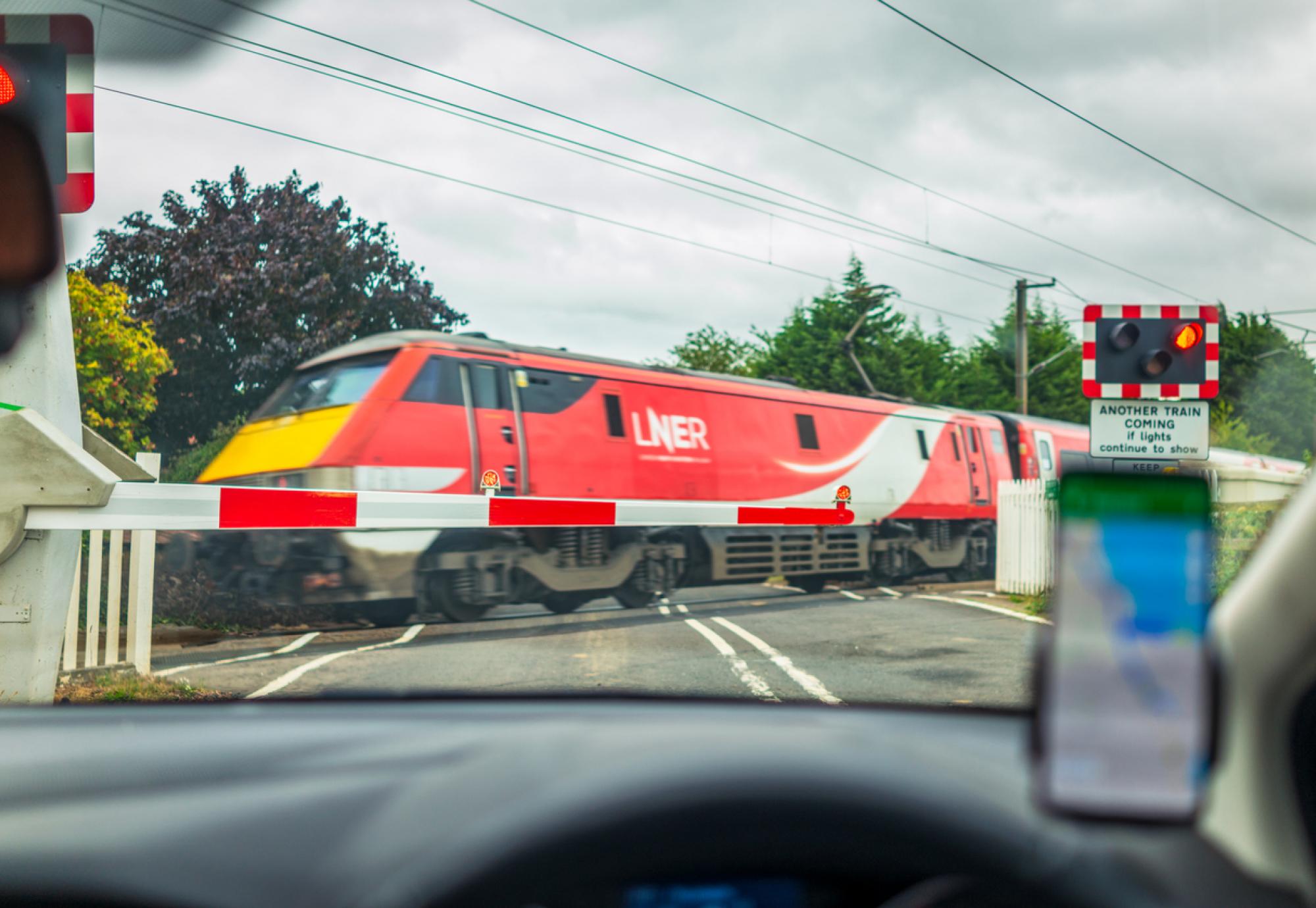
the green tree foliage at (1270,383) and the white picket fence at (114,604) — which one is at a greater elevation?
the green tree foliage at (1270,383)

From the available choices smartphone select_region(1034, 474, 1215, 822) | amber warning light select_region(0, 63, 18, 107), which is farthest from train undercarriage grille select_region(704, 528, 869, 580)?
smartphone select_region(1034, 474, 1215, 822)

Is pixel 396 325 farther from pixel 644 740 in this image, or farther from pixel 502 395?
pixel 502 395

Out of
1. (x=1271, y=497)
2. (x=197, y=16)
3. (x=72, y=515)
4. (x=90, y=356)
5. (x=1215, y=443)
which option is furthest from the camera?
(x=90, y=356)

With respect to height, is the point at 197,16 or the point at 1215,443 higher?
the point at 197,16

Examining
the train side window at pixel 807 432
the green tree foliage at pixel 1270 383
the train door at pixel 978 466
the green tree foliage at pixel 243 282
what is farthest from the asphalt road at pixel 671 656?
the train side window at pixel 807 432

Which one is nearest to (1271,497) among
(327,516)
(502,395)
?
(327,516)

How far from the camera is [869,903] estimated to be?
1.04 meters

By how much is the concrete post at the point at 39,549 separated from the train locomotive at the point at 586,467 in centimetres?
34

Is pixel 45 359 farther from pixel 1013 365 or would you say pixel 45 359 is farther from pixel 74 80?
pixel 1013 365

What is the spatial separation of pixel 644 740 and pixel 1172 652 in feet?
2.04

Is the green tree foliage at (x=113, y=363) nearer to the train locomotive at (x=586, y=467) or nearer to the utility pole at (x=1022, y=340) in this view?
the train locomotive at (x=586, y=467)

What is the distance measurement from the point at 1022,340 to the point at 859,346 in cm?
47

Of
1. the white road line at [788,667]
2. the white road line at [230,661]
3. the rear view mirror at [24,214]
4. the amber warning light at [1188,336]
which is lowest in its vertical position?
the white road line at [788,667]

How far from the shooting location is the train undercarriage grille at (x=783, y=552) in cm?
313
